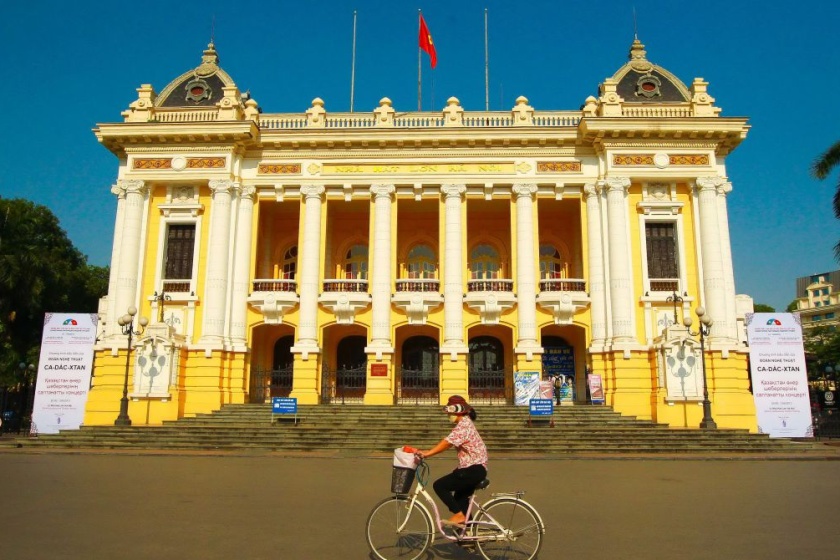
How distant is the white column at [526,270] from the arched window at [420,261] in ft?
17.2

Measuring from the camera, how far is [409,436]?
20.6m

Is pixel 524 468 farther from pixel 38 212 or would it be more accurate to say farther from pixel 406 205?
pixel 38 212

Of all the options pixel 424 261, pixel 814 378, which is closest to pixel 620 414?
pixel 424 261

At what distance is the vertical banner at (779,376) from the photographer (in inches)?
898

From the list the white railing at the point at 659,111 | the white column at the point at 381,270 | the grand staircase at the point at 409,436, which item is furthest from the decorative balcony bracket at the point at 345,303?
the white railing at the point at 659,111

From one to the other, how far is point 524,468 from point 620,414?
9934mm

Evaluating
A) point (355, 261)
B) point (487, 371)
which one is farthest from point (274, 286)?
point (487, 371)

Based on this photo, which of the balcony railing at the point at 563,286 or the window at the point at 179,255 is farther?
the balcony railing at the point at 563,286

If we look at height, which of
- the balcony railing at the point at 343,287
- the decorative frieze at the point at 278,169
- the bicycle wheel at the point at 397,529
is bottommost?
the bicycle wheel at the point at 397,529

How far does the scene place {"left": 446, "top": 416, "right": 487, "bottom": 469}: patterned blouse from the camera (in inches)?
253

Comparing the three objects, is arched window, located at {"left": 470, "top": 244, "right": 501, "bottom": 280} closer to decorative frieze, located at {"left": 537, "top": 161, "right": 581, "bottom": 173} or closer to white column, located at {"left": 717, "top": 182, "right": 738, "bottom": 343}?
decorative frieze, located at {"left": 537, "top": 161, "right": 581, "bottom": 173}

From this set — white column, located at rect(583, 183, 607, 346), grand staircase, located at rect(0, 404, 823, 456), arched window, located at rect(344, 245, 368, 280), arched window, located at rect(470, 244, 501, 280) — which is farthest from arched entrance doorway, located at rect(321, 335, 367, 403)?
white column, located at rect(583, 183, 607, 346)

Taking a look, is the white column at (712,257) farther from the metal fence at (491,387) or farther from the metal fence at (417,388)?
the metal fence at (417,388)

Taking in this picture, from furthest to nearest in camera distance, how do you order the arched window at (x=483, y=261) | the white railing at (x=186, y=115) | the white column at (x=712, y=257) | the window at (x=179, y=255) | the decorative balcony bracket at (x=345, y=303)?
the arched window at (x=483, y=261) < the white railing at (x=186, y=115) < the window at (x=179, y=255) < the decorative balcony bracket at (x=345, y=303) < the white column at (x=712, y=257)
